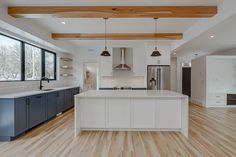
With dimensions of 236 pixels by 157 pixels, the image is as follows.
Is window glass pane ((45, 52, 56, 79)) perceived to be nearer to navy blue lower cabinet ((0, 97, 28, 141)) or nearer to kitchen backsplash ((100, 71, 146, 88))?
kitchen backsplash ((100, 71, 146, 88))

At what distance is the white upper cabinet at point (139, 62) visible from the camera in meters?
7.73

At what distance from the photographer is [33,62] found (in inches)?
228

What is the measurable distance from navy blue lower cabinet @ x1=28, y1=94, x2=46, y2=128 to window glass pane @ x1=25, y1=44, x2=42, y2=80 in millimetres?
1069

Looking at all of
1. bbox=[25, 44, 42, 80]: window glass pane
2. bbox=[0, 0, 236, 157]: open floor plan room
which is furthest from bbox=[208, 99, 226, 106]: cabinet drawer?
bbox=[25, 44, 42, 80]: window glass pane

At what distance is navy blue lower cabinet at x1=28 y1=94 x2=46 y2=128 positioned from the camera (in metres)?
4.26

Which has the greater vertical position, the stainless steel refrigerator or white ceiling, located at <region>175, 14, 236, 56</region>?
white ceiling, located at <region>175, 14, 236, 56</region>

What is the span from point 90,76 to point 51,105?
3411 mm

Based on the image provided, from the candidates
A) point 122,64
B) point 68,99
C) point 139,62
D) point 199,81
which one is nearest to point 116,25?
point 122,64

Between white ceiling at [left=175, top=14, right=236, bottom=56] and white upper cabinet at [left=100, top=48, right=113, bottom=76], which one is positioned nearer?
white ceiling at [left=175, top=14, right=236, bottom=56]

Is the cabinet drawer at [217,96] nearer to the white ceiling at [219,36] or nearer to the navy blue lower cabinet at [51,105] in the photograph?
the white ceiling at [219,36]

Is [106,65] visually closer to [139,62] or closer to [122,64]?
[122,64]

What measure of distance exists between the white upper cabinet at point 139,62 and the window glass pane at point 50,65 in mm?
3422

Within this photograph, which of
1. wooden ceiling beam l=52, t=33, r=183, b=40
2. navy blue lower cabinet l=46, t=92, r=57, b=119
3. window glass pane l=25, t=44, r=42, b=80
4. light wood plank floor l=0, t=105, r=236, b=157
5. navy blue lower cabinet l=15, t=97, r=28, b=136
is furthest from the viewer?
wooden ceiling beam l=52, t=33, r=183, b=40

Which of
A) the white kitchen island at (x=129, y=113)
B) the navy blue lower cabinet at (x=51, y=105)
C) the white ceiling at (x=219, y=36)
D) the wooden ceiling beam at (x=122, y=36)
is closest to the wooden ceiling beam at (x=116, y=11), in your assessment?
the white ceiling at (x=219, y=36)
